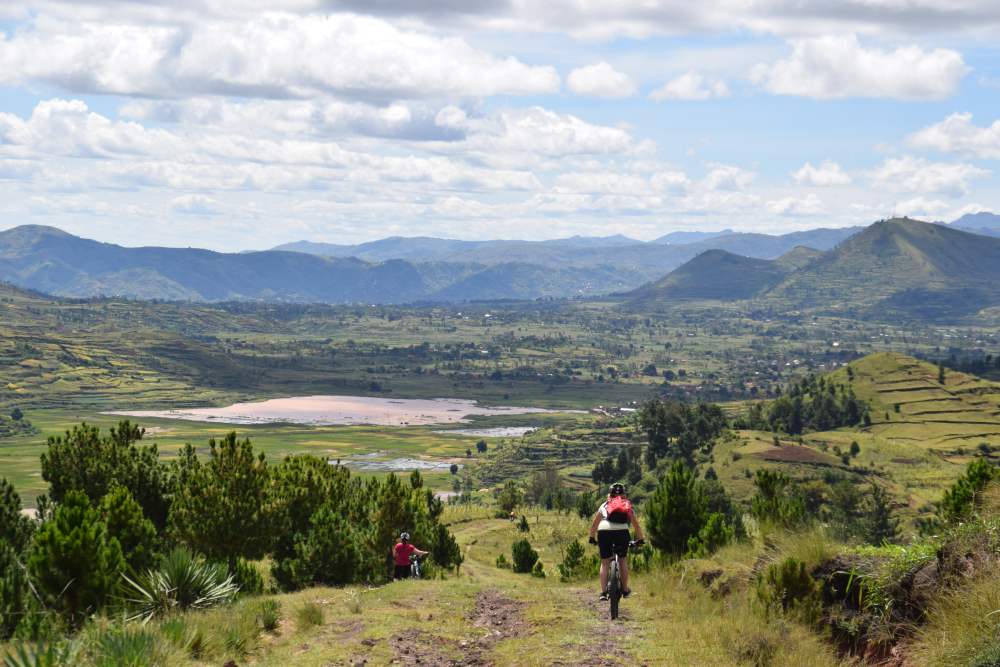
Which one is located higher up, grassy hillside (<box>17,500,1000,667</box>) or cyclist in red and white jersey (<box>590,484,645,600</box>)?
cyclist in red and white jersey (<box>590,484,645,600</box>)

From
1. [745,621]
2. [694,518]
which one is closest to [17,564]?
[745,621]

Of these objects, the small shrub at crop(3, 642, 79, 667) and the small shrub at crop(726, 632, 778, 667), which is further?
the small shrub at crop(726, 632, 778, 667)

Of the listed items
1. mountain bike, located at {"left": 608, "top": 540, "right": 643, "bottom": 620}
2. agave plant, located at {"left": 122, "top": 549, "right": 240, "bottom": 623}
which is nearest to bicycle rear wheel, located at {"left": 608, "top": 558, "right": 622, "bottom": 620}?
mountain bike, located at {"left": 608, "top": 540, "right": 643, "bottom": 620}

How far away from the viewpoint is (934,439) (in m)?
180

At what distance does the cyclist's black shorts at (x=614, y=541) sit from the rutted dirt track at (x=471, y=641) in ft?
8.09

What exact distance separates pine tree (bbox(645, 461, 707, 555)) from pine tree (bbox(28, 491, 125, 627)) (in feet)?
79.0

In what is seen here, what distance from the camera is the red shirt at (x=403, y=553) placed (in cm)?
3036

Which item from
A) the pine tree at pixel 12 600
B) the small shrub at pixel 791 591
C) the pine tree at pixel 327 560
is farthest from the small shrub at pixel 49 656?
the pine tree at pixel 327 560

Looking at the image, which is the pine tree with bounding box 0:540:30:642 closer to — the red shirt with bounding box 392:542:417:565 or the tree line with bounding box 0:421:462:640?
the tree line with bounding box 0:421:462:640

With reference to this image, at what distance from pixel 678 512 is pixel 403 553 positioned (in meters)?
13.9

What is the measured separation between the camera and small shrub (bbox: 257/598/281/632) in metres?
20.4

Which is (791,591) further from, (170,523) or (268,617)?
(170,523)

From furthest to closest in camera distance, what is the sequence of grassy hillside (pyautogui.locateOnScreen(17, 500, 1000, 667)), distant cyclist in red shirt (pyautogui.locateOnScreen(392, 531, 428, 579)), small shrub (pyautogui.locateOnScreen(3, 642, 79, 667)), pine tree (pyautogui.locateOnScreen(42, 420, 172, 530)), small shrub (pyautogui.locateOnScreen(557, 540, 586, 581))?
small shrub (pyautogui.locateOnScreen(557, 540, 586, 581)) → pine tree (pyautogui.locateOnScreen(42, 420, 172, 530)) → distant cyclist in red shirt (pyautogui.locateOnScreen(392, 531, 428, 579)) → grassy hillside (pyautogui.locateOnScreen(17, 500, 1000, 667)) → small shrub (pyautogui.locateOnScreen(3, 642, 79, 667))

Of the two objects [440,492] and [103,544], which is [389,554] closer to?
[103,544]
